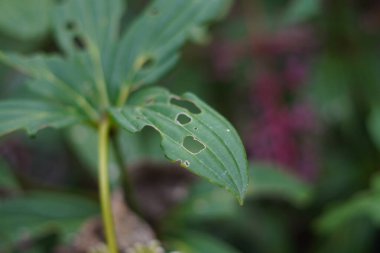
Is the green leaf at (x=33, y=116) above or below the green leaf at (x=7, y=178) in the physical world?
below

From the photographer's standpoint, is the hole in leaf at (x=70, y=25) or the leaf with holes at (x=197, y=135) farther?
the hole in leaf at (x=70, y=25)

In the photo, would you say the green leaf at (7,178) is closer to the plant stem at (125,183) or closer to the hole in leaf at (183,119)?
the plant stem at (125,183)

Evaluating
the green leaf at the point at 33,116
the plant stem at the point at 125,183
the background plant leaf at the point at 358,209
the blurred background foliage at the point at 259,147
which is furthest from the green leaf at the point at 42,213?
the background plant leaf at the point at 358,209

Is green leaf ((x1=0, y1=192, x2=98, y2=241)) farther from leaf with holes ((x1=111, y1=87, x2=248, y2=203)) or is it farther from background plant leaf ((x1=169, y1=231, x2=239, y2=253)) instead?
leaf with holes ((x1=111, y1=87, x2=248, y2=203))

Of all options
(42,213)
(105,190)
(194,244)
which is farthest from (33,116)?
(194,244)

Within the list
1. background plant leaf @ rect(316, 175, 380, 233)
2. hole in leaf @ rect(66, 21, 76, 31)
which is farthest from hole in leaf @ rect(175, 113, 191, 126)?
background plant leaf @ rect(316, 175, 380, 233)

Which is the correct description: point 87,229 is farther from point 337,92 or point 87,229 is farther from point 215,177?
point 337,92

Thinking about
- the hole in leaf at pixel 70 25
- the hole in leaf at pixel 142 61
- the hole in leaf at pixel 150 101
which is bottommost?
the hole in leaf at pixel 150 101
